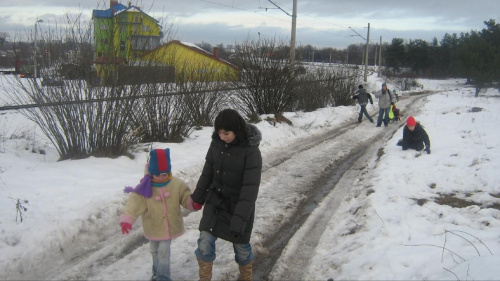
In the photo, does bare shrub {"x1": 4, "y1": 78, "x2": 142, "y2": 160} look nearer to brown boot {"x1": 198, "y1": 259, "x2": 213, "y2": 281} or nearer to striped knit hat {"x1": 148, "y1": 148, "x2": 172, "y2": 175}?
striped knit hat {"x1": 148, "y1": 148, "x2": 172, "y2": 175}

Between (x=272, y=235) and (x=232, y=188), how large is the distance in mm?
1787

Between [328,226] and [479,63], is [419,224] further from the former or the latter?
[479,63]

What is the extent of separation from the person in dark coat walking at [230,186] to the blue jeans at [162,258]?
0.30 metres

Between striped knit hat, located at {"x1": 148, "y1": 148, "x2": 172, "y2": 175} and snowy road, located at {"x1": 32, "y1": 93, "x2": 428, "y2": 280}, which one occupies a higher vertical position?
striped knit hat, located at {"x1": 148, "y1": 148, "x2": 172, "y2": 175}

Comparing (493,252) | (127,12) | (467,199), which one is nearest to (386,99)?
(467,199)

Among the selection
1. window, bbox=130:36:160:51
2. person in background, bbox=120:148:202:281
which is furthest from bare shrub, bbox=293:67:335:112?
person in background, bbox=120:148:202:281

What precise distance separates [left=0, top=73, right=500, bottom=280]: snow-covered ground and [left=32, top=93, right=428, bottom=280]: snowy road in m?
0.02

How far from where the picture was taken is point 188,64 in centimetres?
1081

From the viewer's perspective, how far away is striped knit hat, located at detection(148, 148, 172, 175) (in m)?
3.40

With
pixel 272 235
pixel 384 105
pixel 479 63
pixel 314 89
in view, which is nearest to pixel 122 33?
pixel 272 235

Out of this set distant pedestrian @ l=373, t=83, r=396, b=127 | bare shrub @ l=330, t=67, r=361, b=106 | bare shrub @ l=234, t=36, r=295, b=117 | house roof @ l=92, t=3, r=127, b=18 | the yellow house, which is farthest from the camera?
bare shrub @ l=330, t=67, r=361, b=106

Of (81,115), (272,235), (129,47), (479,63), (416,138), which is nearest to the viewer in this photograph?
(272,235)

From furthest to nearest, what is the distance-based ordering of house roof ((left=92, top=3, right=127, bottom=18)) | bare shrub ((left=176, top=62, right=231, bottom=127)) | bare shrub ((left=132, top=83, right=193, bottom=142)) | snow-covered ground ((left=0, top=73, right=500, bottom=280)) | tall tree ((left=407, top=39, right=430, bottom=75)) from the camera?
tall tree ((left=407, top=39, right=430, bottom=75))
bare shrub ((left=176, top=62, right=231, bottom=127))
bare shrub ((left=132, top=83, right=193, bottom=142))
house roof ((left=92, top=3, right=127, bottom=18))
snow-covered ground ((left=0, top=73, right=500, bottom=280))

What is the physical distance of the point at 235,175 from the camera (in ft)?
11.4
